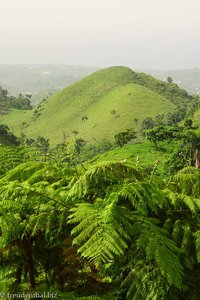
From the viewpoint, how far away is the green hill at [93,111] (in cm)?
15450

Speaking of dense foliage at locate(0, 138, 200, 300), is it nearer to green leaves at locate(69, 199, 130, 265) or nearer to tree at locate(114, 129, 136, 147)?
green leaves at locate(69, 199, 130, 265)

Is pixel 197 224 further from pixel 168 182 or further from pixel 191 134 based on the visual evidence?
pixel 191 134

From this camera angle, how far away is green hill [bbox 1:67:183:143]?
6083 inches

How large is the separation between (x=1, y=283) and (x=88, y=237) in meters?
2.67

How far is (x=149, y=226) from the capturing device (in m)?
4.86

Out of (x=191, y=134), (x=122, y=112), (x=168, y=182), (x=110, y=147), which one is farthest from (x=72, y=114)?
(x=168, y=182)

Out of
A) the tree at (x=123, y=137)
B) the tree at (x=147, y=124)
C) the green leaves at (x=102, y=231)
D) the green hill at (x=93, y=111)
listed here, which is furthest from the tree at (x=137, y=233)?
the green hill at (x=93, y=111)

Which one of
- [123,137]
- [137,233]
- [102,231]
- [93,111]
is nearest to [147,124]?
[123,137]

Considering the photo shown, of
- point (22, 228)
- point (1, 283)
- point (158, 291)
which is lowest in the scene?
point (1, 283)

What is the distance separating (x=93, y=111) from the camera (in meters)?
172

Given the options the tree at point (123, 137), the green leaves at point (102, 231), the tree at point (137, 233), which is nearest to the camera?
the green leaves at point (102, 231)

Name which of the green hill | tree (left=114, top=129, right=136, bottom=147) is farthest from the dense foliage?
the green hill

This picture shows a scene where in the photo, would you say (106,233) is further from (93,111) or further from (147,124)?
(93,111)

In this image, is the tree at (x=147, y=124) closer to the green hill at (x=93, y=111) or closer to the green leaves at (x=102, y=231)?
the green hill at (x=93, y=111)
